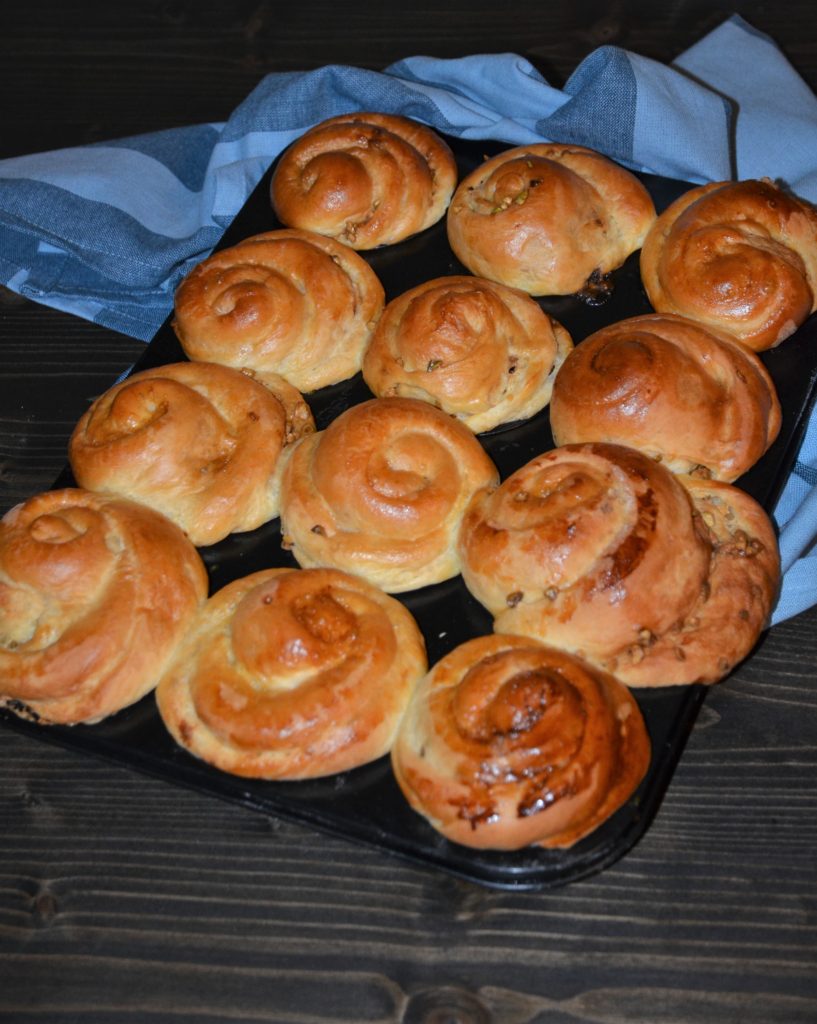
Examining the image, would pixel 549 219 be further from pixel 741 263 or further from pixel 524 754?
pixel 524 754

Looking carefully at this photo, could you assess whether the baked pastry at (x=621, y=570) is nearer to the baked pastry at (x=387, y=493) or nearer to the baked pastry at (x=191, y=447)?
the baked pastry at (x=387, y=493)

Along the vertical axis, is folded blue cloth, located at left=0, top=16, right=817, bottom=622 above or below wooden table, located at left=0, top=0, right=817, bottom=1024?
above

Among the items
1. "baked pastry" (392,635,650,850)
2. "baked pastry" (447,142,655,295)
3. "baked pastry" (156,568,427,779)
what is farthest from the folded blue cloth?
"baked pastry" (392,635,650,850)

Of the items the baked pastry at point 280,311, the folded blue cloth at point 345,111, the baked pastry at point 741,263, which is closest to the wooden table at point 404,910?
the baked pastry at point 741,263

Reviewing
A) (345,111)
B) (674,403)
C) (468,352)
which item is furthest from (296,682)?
(345,111)

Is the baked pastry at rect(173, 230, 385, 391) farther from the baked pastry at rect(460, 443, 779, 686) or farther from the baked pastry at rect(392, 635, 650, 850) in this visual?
the baked pastry at rect(392, 635, 650, 850)

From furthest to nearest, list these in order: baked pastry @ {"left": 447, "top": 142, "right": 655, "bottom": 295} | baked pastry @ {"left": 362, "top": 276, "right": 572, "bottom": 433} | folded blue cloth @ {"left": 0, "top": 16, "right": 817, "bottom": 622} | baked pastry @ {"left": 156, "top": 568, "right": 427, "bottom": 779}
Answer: folded blue cloth @ {"left": 0, "top": 16, "right": 817, "bottom": 622}
baked pastry @ {"left": 447, "top": 142, "right": 655, "bottom": 295}
baked pastry @ {"left": 362, "top": 276, "right": 572, "bottom": 433}
baked pastry @ {"left": 156, "top": 568, "right": 427, "bottom": 779}
